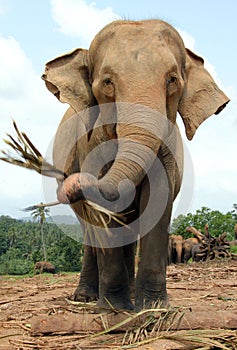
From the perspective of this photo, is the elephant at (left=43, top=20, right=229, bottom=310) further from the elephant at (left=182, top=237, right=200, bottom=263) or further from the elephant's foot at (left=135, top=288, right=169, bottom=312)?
the elephant at (left=182, top=237, right=200, bottom=263)

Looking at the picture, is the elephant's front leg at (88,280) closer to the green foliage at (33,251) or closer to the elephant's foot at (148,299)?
the elephant's foot at (148,299)

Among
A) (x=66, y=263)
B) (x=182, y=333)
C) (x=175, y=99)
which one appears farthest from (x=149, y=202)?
(x=66, y=263)

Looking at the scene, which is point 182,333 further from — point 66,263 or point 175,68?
point 66,263

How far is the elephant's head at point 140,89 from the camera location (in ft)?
14.5

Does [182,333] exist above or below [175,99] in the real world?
below

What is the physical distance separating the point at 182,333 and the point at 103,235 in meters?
1.40

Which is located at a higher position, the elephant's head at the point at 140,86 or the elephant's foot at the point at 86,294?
the elephant's head at the point at 140,86

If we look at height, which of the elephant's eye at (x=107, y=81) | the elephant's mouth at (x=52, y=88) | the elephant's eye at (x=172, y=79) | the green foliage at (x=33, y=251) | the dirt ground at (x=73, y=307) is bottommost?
the dirt ground at (x=73, y=307)

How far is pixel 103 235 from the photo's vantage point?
5383 mm

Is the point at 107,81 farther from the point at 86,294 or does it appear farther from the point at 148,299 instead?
the point at 86,294

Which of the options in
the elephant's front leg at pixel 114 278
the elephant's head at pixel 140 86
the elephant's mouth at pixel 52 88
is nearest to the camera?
the elephant's head at pixel 140 86

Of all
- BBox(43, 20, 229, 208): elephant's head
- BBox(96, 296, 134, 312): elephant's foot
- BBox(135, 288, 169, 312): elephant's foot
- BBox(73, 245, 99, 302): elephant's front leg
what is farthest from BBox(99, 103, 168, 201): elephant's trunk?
BBox(73, 245, 99, 302): elephant's front leg

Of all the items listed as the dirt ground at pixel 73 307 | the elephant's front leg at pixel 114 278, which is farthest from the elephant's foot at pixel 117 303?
the dirt ground at pixel 73 307

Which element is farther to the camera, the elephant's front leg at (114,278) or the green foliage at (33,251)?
the green foliage at (33,251)
